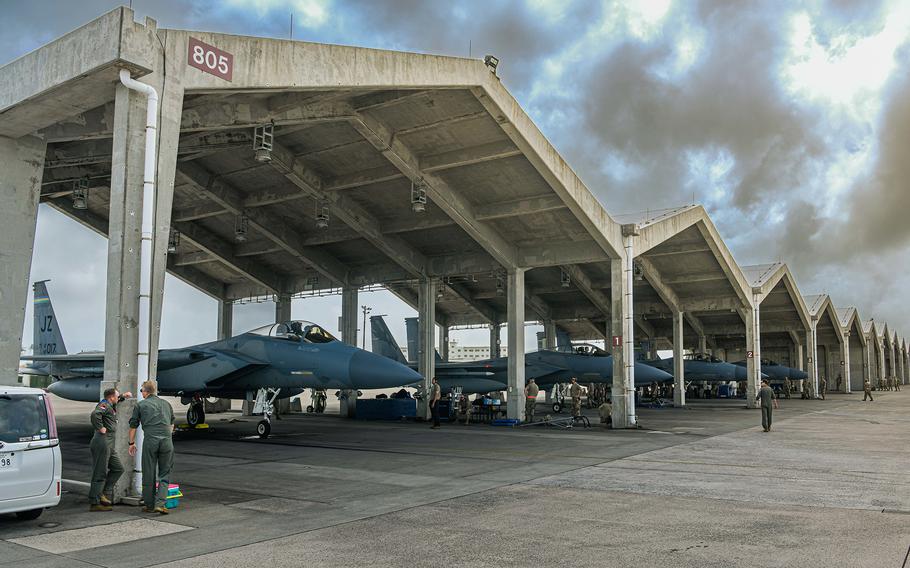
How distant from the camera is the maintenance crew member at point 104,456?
8211 millimetres

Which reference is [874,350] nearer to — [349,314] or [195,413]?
[349,314]

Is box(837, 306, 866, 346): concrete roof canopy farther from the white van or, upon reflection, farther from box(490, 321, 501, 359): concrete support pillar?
the white van

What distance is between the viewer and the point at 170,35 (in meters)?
9.34

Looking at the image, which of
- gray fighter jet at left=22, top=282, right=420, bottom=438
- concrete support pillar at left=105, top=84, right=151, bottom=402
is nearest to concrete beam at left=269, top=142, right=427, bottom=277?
gray fighter jet at left=22, top=282, right=420, bottom=438

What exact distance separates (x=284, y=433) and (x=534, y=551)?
1488cm

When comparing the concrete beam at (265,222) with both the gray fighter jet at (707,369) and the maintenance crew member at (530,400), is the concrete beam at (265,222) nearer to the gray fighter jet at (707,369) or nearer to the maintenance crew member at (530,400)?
the maintenance crew member at (530,400)

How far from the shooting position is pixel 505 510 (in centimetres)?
804

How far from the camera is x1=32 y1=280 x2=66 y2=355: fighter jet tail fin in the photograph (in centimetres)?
2316

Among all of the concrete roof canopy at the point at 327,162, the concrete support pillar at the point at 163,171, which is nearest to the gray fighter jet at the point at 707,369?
the concrete roof canopy at the point at 327,162

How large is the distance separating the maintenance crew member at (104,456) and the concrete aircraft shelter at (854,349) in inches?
2064

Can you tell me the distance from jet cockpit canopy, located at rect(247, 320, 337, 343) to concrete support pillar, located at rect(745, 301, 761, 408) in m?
22.3

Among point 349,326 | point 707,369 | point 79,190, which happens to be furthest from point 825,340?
point 79,190

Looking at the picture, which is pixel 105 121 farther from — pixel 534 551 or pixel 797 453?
pixel 797 453

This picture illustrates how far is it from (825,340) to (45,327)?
5543 centimetres
